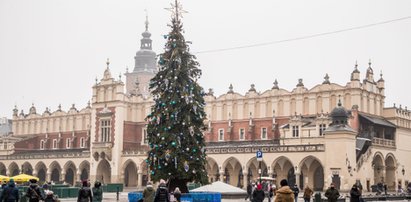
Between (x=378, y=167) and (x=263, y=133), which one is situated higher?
(x=263, y=133)

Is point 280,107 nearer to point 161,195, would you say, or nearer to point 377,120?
point 377,120

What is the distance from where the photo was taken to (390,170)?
58.5 meters

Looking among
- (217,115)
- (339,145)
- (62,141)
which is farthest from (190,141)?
(62,141)

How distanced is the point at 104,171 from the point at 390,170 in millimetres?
32586

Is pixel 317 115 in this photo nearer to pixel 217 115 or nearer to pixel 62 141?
pixel 217 115

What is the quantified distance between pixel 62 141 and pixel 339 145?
148ft

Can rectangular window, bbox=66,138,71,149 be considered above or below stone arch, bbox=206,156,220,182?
above

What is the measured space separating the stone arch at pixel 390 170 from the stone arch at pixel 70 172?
122 feet

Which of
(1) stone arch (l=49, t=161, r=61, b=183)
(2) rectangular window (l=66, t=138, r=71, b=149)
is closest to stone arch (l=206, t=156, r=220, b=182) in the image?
(1) stone arch (l=49, t=161, r=61, b=183)

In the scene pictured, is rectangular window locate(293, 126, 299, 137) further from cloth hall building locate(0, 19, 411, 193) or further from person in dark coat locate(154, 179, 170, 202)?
person in dark coat locate(154, 179, 170, 202)

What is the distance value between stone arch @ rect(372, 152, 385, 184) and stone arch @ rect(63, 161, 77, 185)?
36940 millimetres

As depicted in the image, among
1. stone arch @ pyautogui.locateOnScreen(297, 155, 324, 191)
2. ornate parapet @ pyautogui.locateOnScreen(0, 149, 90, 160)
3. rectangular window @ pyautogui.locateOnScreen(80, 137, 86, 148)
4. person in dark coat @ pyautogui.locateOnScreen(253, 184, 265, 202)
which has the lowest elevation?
person in dark coat @ pyautogui.locateOnScreen(253, 184, 265, 202)

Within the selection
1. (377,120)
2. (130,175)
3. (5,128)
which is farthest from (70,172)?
(377,120)

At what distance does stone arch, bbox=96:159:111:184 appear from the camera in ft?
234
